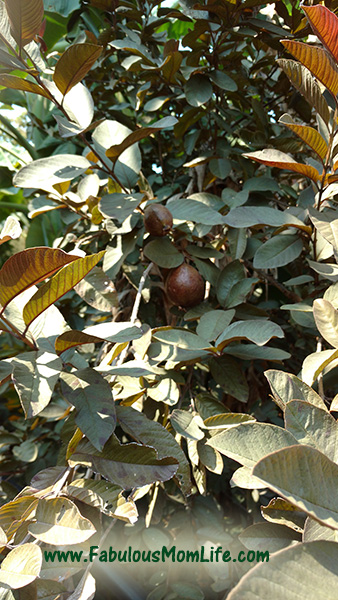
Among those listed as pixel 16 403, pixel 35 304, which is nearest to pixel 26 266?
pixel 35 304

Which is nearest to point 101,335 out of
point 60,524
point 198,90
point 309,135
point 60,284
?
point 60,284

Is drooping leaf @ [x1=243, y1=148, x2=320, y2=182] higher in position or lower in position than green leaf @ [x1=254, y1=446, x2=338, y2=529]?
higher

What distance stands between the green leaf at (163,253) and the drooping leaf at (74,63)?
0.98 ft

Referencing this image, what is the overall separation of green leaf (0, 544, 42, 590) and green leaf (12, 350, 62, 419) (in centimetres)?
13

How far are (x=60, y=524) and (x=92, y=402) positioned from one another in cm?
15

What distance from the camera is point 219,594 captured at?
100cm

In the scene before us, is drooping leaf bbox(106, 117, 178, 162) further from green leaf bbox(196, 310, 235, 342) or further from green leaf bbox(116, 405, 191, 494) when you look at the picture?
green leaf bbox(116, 405, 191, 494)

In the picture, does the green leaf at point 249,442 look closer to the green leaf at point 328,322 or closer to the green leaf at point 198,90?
the green leaf at point 328,322

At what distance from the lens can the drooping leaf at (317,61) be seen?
0.57 metres

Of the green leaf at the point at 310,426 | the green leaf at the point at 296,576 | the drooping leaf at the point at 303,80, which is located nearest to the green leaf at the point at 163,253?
the drooping leaf at the point at 303,80

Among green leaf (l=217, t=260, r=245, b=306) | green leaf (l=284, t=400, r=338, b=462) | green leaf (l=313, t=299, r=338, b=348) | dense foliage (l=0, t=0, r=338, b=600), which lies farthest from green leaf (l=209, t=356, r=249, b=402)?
green leaf (l=284, t=400, r=338, b=462)

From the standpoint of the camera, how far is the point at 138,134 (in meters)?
0.78

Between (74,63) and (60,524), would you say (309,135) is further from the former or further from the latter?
(60,524)

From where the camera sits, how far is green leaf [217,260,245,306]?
0.84 metres
